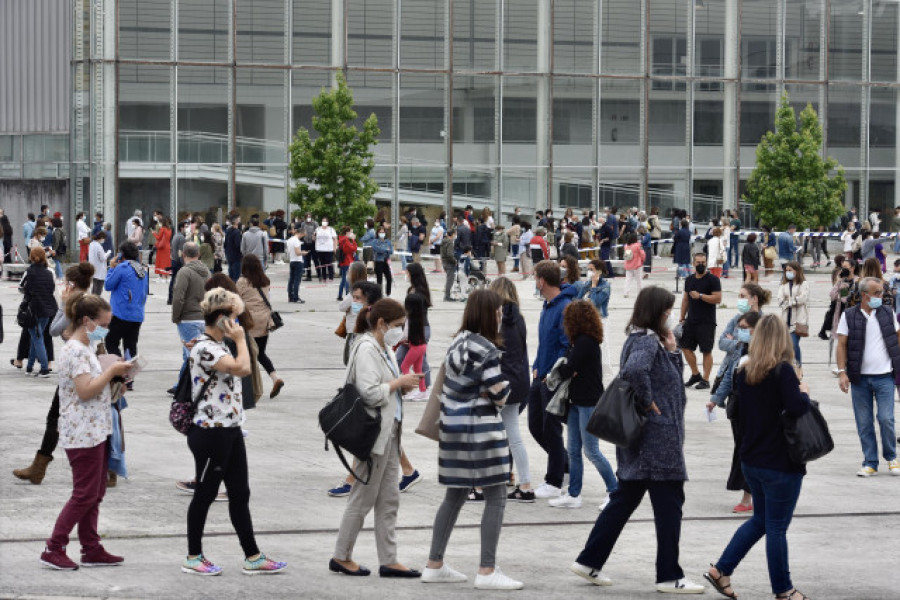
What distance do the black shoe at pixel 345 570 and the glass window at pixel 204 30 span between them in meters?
39.7

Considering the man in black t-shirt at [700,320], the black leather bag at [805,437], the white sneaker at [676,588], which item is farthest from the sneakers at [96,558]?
the man in black t-shirt at [700,320]

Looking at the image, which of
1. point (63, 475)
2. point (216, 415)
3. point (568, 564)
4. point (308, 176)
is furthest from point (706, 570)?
point (308, 176)

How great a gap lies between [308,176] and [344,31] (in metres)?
9.25

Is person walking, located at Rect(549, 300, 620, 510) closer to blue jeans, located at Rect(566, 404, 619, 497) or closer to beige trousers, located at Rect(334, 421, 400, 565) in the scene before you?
blue jeans, located at Rect(566, 404, 619, 497)

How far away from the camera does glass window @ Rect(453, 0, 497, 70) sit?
49938 mm

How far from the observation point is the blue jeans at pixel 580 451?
1101cm

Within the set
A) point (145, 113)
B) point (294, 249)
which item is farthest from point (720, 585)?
point (145, 113)

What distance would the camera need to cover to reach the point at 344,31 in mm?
48688

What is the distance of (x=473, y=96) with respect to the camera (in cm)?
5012

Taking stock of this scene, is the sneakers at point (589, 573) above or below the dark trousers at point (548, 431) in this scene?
below

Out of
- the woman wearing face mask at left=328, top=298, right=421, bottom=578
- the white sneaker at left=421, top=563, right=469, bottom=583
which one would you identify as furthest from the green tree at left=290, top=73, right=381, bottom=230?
the white sneaker at left=421, top=563, right=469, bottom=583

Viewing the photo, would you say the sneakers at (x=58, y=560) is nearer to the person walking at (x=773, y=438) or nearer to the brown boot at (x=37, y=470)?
the brown boot at (x=37, y=470)

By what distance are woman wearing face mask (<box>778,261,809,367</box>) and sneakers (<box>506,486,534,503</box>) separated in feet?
23.8

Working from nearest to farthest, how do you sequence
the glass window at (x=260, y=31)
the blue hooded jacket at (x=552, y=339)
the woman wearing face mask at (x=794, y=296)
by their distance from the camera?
the blue hooded jacket at (x=552, y=339), the woman wearing face mask at (x=794, y=296), the glass window at (x=260, y=31)
